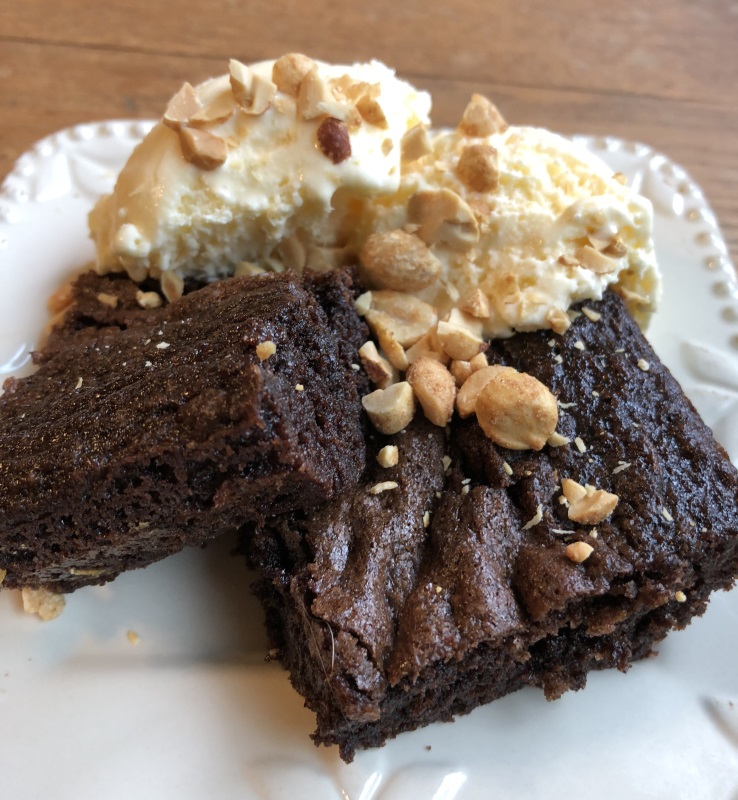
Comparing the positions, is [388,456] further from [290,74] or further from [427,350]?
[290,74]

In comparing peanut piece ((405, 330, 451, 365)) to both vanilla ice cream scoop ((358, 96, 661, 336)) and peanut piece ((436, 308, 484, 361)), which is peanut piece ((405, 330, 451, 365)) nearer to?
peanut piece ((436, 308, 484, 361))

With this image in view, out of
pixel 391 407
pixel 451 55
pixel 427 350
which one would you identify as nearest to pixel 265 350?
A: pixel 391 407

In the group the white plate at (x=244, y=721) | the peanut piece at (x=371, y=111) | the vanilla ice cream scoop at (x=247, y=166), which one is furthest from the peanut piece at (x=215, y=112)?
the white plate at (x=244, y=721)

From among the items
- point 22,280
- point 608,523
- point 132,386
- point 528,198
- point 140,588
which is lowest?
point 140,588

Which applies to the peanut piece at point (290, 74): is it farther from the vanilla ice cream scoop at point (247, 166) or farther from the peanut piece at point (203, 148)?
the peanut piece at point (203, 148)

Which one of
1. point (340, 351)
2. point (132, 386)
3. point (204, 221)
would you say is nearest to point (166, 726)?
point (132, 386)

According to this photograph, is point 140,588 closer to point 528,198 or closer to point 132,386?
point 132,386
